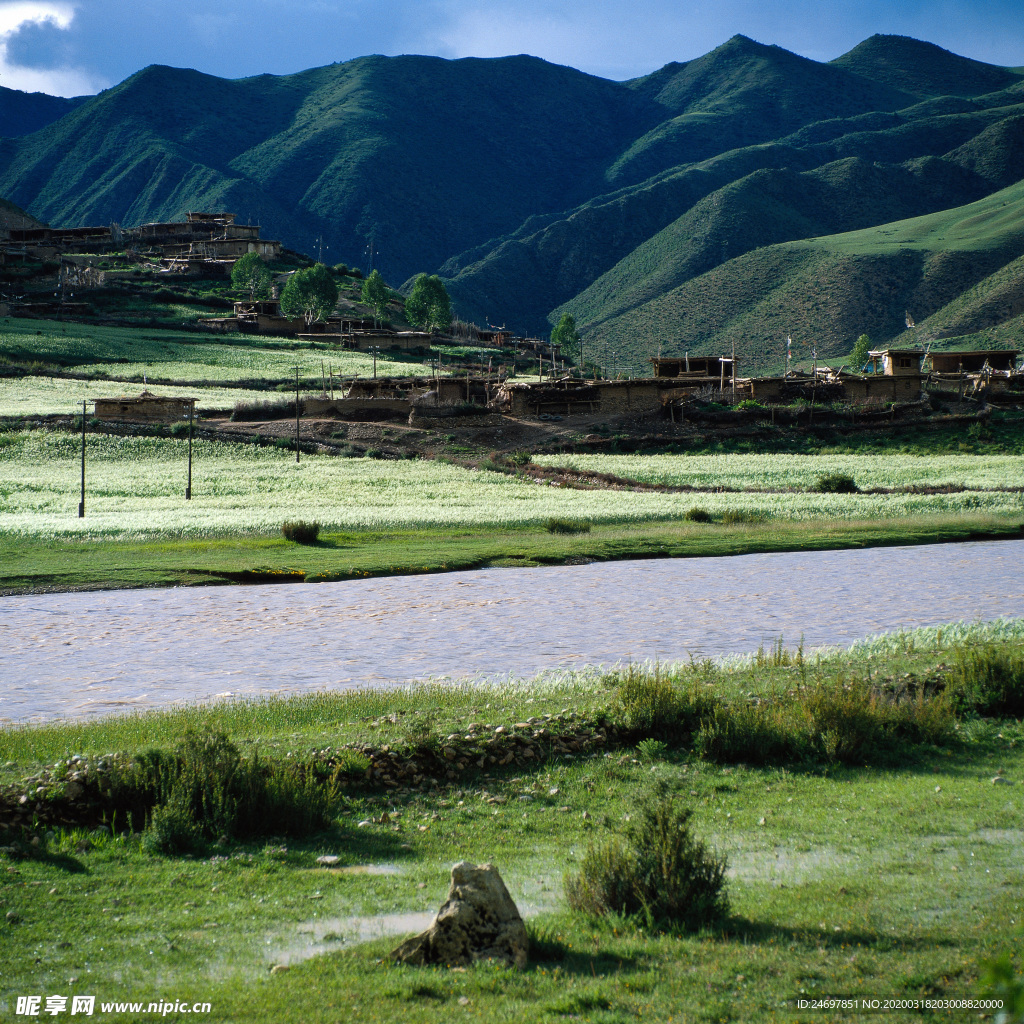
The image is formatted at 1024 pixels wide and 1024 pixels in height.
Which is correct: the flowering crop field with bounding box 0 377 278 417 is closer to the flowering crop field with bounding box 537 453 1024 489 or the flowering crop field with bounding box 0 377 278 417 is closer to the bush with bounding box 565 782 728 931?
the flowering crop field with bounding box 537 453 1024 489

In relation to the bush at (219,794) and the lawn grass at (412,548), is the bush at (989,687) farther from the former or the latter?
the lawn grass at (412,548)

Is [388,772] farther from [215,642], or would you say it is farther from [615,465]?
[615,465]

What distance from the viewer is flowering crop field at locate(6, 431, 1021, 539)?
1666 inches

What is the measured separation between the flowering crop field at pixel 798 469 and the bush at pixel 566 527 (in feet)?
53.2

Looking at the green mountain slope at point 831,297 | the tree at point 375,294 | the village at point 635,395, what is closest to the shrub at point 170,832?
the village at point 635,395

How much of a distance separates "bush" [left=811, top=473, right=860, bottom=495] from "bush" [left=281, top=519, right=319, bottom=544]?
2641cm

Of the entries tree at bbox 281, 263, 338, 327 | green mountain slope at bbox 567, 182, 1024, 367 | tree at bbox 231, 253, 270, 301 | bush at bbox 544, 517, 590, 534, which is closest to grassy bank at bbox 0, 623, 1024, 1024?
bush at bbox 544, 517, 590, 534

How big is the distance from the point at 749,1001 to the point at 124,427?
6707 cm

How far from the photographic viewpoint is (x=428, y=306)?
143 meters

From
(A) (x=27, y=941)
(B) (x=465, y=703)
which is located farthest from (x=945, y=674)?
(A) (x=27, y=941)

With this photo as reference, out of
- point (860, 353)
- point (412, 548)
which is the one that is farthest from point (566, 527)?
point (860, 353)

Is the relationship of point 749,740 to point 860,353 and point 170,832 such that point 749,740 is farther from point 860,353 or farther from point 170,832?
point 860,353

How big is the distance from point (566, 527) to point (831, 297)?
133540mm

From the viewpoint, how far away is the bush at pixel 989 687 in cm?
1473
